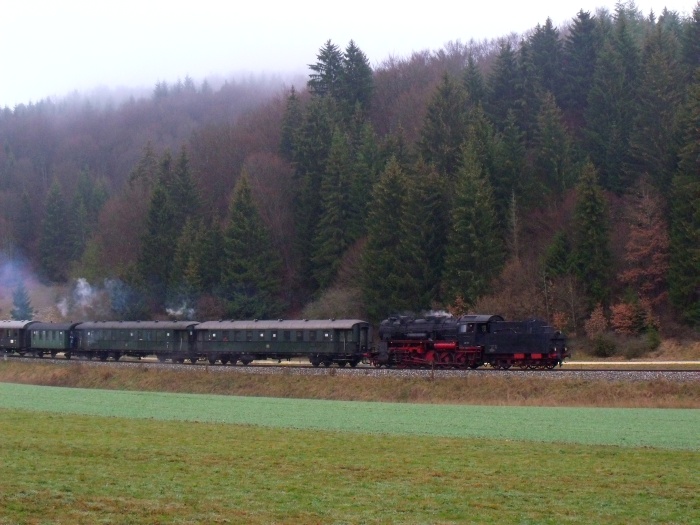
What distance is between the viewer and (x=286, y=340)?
54.3 m

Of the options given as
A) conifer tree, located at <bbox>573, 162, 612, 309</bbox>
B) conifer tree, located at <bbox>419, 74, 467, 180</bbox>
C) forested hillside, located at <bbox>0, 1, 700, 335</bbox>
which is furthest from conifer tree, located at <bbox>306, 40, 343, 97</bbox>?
conifer tree, located at <bbox>573, 162, 612, 309</bbox>

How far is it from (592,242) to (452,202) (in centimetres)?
1240

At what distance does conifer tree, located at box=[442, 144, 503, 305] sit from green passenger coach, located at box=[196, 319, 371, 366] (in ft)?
51.0

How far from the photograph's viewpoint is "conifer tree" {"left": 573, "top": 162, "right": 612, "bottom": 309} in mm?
63281

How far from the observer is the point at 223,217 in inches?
3839

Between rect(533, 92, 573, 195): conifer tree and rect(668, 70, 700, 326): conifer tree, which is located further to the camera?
rect(533, 92, 573, 195): conifer tree

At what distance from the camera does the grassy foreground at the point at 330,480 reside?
13781mm

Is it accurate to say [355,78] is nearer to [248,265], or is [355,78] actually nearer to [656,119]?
[248,265]

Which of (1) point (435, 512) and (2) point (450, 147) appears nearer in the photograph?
(1) point (435, 512)

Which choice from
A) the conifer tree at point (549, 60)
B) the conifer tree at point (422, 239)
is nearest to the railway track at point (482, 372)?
the conifer tree at point (422, 239)

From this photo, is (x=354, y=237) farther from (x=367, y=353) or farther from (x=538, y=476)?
(x=538, y=476)

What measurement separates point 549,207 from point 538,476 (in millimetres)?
58235

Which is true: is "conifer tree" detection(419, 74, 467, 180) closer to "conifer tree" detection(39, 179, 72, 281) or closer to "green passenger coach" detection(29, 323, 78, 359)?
"green passenger coach" detection(29, 323, 78, 359)

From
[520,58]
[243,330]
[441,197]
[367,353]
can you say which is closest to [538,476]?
[367,353]
